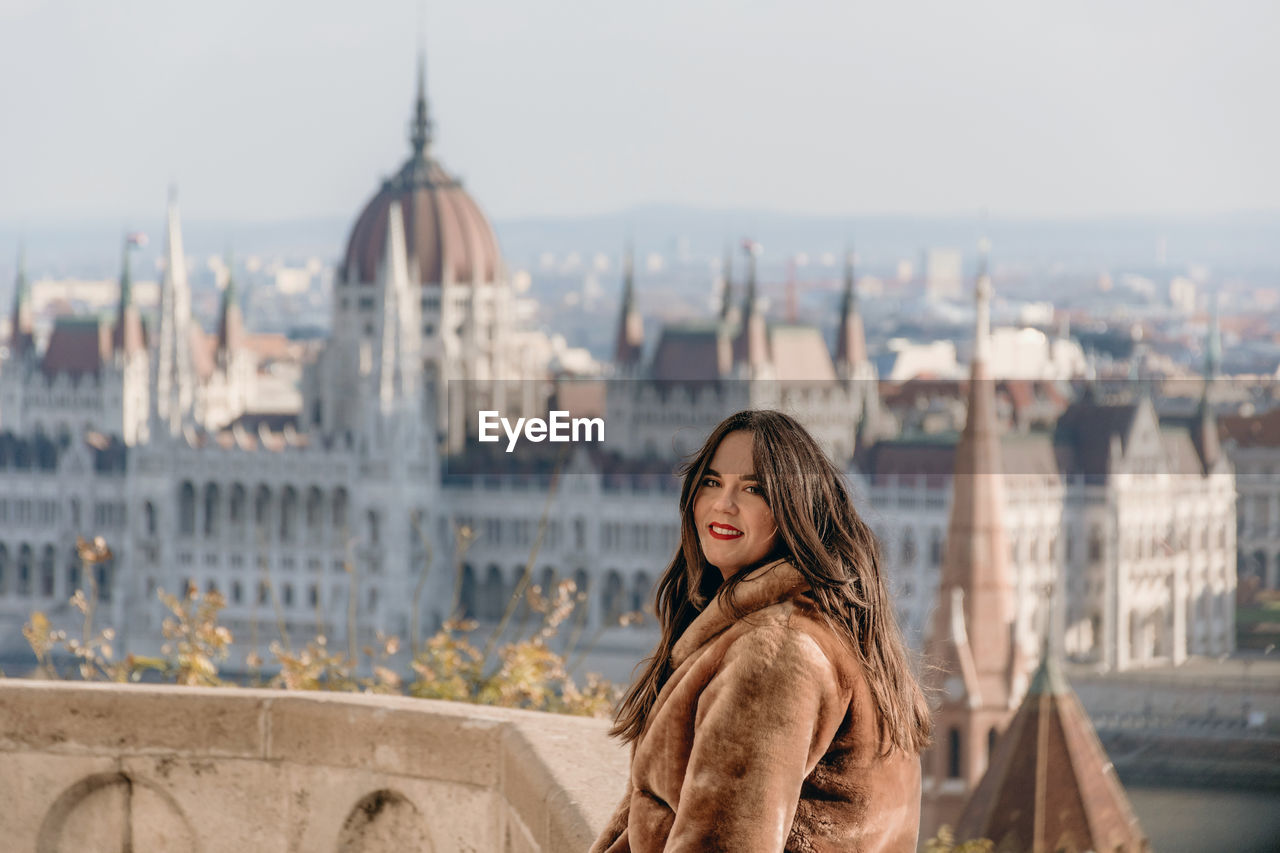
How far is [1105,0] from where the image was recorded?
73.2 meters

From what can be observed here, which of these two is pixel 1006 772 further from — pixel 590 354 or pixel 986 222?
pixel 590 354

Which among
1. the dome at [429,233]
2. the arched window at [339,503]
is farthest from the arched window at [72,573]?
the dome at [429,233]

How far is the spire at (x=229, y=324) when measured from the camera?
76688 millimetres

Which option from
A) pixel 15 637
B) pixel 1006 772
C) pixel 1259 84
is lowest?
pixel 15 637

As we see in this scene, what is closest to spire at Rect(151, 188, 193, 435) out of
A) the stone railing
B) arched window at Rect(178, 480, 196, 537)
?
arched window at Rect(178, 480, 196, 537)

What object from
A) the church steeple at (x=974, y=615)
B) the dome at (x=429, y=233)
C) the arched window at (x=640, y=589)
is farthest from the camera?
the dome at (x=429, y=233)

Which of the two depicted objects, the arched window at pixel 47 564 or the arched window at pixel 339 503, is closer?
the arched window at pixel 339 503

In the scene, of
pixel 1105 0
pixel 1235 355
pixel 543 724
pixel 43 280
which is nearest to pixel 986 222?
pixel 1105 0

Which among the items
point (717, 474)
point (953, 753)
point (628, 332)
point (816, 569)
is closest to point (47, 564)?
point (628, 332)

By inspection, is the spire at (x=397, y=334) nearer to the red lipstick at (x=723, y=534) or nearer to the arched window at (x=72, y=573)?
the arched window at (x=72, y=573)

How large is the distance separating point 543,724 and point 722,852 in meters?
1.24

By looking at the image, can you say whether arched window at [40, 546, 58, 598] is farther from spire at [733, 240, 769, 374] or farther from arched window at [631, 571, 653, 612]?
spire at [733, 240, 769, 374]

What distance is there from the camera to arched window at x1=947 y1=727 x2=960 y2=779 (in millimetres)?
33406

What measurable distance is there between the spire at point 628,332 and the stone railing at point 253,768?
216 ft
